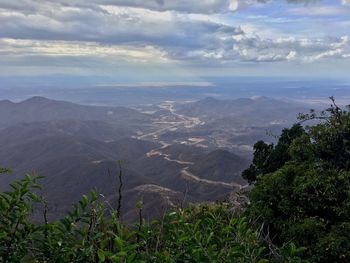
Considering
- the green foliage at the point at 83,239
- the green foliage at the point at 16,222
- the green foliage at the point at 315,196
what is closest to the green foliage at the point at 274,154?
the green foliage at the point at 315,196

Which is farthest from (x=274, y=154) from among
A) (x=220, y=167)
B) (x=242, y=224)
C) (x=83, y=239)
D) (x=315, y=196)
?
(x=220, y=167)

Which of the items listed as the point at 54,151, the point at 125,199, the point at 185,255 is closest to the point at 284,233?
the point at 185,255

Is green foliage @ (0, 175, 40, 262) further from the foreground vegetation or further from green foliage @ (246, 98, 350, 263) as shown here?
green foliage @ (246, 98, 350, 263)

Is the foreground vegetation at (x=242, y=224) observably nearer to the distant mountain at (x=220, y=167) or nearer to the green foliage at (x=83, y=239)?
the green foliage at (x=83, y=239)

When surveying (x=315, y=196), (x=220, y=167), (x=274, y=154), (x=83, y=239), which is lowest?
(x=220, y=167)

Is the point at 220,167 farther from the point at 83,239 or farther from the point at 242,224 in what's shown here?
the point at 83,239

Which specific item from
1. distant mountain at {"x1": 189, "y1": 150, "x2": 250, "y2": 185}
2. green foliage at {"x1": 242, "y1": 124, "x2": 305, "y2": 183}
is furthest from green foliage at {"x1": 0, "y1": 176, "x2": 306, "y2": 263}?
distant mountain at {"x1": 189, "y1": 150, "x2": 250, "y2": 185}
